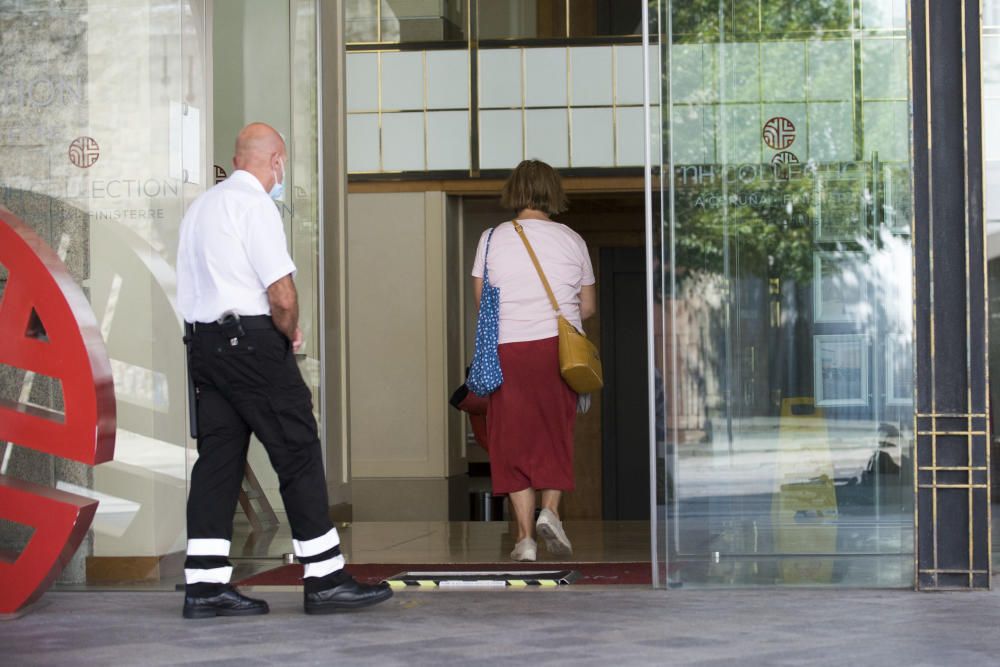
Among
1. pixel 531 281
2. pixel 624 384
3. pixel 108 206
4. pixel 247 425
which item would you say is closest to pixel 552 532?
pixel 531 281

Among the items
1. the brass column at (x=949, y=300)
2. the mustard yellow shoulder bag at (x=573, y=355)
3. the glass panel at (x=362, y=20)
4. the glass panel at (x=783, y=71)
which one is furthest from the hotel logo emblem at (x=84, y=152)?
the glass panel at (x=362, y=20)

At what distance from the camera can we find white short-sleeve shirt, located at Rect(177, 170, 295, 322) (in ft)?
13.8

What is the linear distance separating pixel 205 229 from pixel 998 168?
2.47 m

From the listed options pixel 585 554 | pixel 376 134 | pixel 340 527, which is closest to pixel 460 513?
pixel 376 134

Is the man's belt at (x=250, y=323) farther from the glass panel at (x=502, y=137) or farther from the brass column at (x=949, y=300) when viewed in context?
the glass panel at (x=502, y=137)

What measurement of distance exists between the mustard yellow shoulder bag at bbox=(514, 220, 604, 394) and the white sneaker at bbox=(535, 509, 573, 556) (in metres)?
0.50

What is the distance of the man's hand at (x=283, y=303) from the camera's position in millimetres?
4184

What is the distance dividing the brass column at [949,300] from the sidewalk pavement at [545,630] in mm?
218

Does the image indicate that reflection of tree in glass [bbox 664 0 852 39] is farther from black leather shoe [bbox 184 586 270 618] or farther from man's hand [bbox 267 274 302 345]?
black leather shoe [bbox 184 586 270 618]

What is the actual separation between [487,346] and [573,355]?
1.10 feet

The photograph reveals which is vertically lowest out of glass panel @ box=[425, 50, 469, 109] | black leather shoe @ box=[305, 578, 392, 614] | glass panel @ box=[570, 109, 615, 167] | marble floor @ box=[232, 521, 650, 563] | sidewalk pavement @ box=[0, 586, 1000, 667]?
marble floor @ box=[232, 521, 650, 563]

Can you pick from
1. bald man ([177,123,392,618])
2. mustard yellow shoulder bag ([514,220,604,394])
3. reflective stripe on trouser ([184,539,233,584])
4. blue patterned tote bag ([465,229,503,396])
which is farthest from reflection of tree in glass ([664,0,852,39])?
reflective stripe on trouser ([184,539,233,584])

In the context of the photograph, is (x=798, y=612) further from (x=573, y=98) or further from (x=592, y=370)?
(x=573, y=98)

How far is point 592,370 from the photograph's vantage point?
558cm
